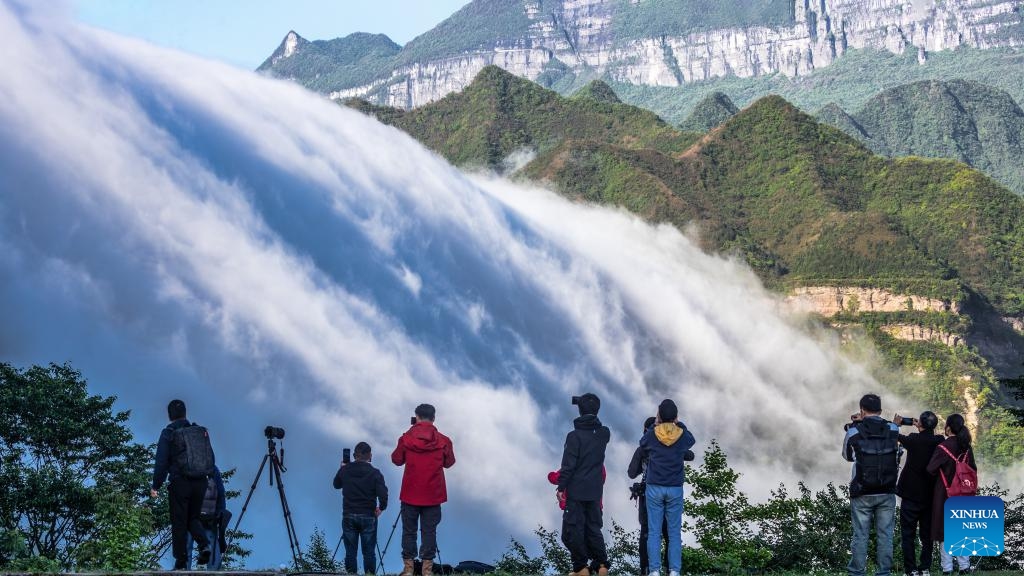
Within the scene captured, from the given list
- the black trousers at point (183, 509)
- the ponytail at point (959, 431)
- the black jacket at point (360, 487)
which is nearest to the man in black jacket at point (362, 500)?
the black jacket at point (360, 487)

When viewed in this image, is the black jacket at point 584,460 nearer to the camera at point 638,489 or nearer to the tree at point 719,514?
the camera at point 638,489

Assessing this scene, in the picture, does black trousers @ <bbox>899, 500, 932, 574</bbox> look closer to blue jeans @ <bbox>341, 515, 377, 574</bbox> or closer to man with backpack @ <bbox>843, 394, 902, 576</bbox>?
man with backpack @ <bbox>843, 394, 902, 576</bbox>

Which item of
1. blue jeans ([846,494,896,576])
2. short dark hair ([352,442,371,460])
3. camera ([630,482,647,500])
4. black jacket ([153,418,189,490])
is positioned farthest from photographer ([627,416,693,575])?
black jacket ([153,418,189,490])

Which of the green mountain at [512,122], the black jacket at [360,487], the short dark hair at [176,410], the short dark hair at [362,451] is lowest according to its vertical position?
the black jacket at [360,487]

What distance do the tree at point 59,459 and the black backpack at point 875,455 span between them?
600 inches

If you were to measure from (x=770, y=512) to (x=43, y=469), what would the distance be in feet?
52.1

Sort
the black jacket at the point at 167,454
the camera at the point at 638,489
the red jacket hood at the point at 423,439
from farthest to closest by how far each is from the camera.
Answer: the camera at the point at 638,489, the black jacket at the point at 167,454, the red jacket hood at the point at 423,439

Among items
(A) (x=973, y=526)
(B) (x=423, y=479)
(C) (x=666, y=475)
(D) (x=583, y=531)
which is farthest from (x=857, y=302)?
(B) (x=423, y=479)

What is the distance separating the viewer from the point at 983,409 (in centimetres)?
11381

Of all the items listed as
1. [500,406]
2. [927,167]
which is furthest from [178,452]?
[927,167]

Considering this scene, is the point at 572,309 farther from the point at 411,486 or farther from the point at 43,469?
the point at 411,486

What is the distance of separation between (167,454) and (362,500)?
10.2ft

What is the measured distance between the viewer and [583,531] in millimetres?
14883

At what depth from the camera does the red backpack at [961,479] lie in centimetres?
1547
